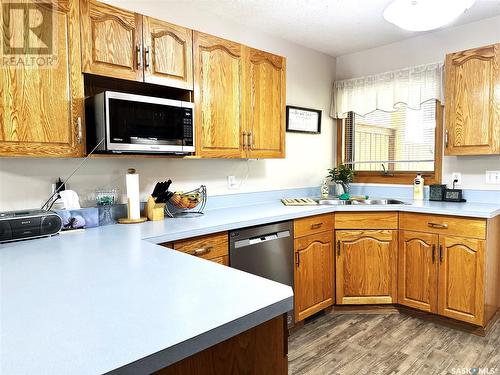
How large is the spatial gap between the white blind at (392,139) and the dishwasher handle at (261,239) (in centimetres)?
162

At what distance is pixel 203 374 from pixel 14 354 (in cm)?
40

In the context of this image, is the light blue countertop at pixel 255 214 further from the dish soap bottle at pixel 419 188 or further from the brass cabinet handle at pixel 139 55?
the brass cabinet handle at pixel 139 55

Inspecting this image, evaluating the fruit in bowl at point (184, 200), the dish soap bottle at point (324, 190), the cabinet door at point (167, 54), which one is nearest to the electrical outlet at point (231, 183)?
the fruit in bowl at point (184, 200)

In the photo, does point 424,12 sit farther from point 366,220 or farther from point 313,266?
point 313,266

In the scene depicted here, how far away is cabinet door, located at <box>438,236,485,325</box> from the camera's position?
2.44 m

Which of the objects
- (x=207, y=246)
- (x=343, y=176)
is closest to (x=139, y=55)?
(x=207, y=246)

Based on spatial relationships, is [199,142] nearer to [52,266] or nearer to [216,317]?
[52,266]

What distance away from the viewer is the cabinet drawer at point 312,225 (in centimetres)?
256

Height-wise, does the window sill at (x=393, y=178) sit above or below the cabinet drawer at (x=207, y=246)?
above

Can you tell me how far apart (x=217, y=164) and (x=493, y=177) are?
221 cm

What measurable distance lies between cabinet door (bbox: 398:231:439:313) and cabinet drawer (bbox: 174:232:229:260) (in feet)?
5.01

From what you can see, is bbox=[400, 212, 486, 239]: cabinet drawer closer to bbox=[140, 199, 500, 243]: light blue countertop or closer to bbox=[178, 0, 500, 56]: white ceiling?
bbox=[140, 199, 500, 243]: light blue countertop

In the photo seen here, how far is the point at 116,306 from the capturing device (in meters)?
0.84

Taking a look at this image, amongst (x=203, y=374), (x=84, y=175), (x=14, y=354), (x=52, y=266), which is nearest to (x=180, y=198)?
(x=84, y=175)
